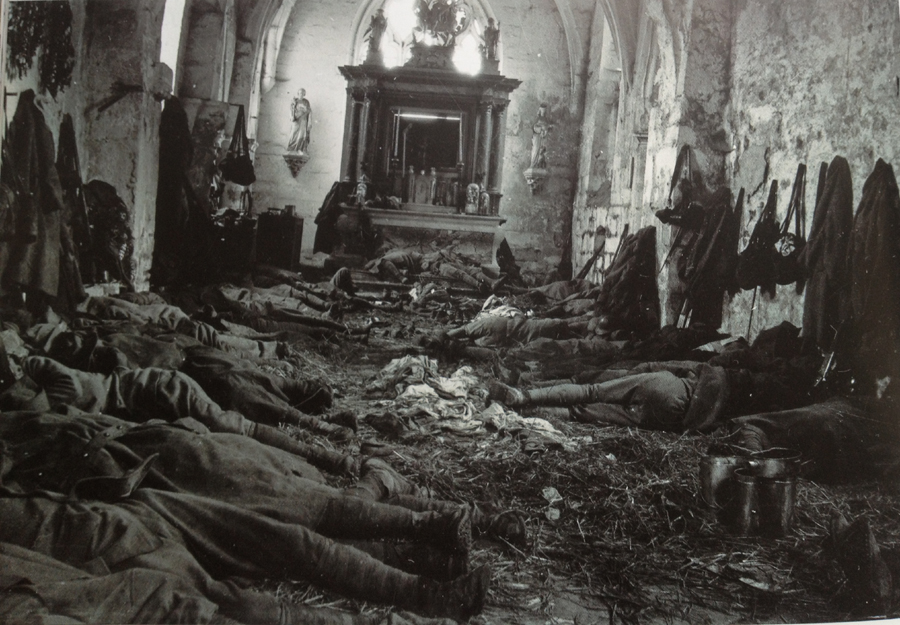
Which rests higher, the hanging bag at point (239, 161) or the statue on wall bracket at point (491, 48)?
the statue on wall bracket at point (491, 48)

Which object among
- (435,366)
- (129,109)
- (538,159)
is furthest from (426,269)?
(538,159)

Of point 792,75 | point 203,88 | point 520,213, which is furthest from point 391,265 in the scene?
point 520,213

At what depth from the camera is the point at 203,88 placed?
12.9 ft

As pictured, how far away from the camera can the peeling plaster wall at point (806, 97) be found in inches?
117

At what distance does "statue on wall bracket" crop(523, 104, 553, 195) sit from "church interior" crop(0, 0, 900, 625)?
360 cm

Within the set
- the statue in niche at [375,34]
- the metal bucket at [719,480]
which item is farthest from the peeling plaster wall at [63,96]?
the statue in niche at [375,34]

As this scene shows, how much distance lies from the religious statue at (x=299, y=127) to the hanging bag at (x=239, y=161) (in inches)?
49.3

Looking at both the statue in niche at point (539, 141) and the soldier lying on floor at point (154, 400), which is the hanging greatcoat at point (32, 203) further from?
the statue in niche at point (539, 141)

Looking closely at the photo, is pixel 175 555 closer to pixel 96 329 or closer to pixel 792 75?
pixel 96 329

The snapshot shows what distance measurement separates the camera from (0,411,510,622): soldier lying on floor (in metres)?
2.02

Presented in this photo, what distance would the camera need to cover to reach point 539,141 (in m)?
8.69

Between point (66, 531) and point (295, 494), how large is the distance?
0.71m

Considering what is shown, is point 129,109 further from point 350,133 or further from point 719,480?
point 350,133

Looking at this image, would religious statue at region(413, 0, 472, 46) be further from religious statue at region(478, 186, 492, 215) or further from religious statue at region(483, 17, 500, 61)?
religious statue at region(478, 186, 492, 215)
